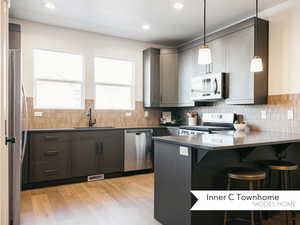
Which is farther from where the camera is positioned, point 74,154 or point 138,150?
point 138,150

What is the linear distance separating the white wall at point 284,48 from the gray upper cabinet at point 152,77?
2212 millimetres

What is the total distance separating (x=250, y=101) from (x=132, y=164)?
238 cm

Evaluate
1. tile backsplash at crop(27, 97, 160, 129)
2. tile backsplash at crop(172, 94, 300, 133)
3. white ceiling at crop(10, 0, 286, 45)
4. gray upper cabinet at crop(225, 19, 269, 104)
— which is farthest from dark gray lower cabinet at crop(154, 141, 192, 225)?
tile backsplash at crop(27, 97, 160, 129)

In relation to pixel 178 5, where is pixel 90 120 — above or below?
below

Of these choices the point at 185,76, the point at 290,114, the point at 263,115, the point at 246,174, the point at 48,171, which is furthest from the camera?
the point at 185,76

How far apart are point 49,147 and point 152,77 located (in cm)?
247

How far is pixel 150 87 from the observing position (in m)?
4.78

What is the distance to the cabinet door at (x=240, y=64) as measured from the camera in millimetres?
3284

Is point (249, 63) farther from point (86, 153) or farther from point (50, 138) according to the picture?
point (50, 138)

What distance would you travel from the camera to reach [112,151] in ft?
13.4

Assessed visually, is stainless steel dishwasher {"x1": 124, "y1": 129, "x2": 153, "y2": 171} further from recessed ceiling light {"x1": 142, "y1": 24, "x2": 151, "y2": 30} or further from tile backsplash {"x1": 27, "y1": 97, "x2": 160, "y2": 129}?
recessed ceiling light {"x1": 142, "y1": 24, "x2": 151, "y2": 30}

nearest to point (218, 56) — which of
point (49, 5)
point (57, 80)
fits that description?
point (49, 5)

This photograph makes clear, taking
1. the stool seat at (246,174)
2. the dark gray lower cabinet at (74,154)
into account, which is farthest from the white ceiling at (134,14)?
the stool seat at (246,174)

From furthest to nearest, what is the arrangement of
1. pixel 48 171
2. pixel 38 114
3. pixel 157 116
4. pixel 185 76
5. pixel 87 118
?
pixel 157 116 < pixel 185 76 < pixel 87 118 < pixel 38 114 < pixel 48 171
